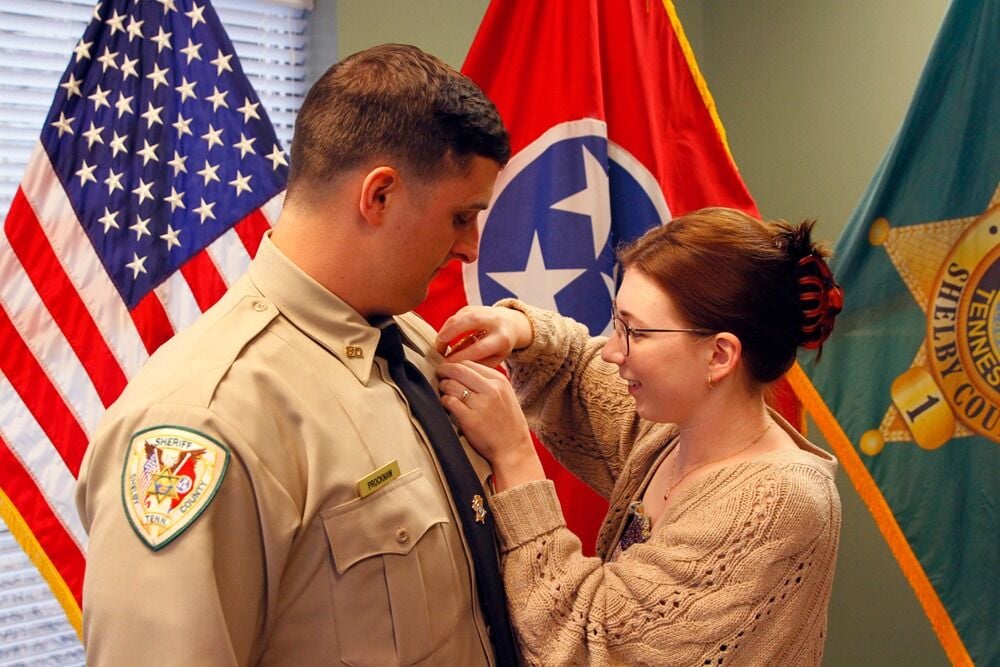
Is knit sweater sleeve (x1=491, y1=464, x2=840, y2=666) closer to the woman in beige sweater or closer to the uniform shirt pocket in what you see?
the woman in beige sweater

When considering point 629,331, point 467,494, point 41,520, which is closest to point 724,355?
point 629,331

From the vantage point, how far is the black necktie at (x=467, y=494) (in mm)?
1296

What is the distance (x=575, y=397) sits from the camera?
1.84m

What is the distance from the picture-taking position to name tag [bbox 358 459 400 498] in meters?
1.15

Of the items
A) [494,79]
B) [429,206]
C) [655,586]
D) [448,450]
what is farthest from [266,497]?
[494,79]

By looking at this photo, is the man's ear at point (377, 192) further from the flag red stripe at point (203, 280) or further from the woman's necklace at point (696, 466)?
the flag red stripe at point (203, 280)

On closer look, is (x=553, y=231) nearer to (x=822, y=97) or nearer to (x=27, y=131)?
(x=822, y=97)

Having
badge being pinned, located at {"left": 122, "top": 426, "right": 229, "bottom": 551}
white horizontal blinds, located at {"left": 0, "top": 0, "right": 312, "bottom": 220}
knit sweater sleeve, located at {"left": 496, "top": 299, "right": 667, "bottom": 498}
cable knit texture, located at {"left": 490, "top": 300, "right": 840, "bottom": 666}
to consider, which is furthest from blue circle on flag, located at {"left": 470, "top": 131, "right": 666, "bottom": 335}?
badge being pinned, located at {"left": 122, "top": 426, "right": 229, "bottom": 551}

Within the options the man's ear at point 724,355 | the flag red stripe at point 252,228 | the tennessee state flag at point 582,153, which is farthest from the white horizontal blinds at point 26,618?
the man's ear at point 724,355

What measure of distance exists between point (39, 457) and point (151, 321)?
1.12 feet

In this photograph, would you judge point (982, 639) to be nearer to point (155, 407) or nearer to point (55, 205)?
point (155, 407)

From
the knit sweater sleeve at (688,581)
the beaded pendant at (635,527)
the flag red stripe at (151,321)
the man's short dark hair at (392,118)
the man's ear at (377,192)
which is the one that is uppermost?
the man's short dark hair at (392,118)

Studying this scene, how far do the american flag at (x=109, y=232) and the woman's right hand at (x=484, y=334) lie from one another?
683 millimetres

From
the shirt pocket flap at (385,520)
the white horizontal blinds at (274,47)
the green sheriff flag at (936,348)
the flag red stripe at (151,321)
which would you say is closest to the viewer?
the shirt pocket flap at (385,520)
